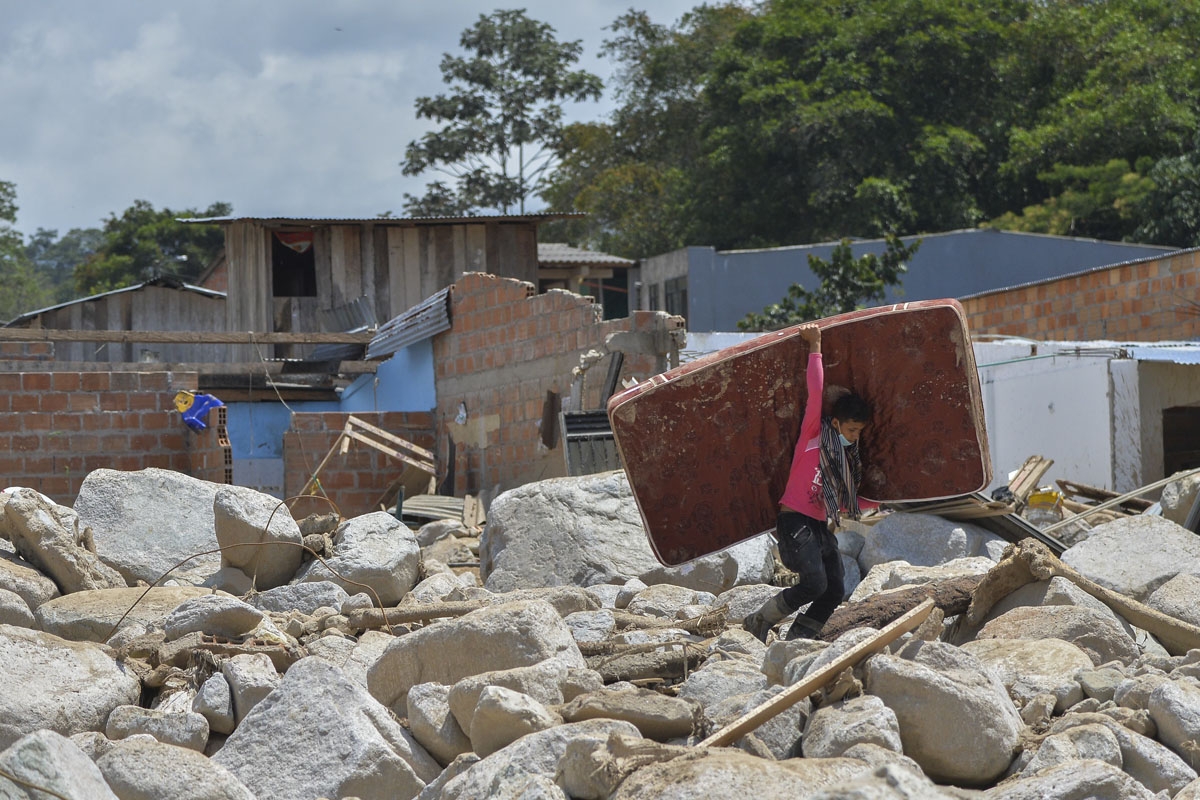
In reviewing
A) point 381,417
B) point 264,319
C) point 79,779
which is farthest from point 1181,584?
point 264,319

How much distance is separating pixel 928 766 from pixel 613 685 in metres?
1.40

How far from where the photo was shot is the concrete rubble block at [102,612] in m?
6.94

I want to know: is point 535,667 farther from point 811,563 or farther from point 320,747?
point 811,563

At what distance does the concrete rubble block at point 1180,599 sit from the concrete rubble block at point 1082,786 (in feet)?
8.54

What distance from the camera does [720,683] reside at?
5172 mm

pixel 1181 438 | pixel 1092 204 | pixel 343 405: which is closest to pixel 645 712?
pixel 1181 438

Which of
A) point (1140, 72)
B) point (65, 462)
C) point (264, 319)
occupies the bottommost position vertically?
point (65, 462)

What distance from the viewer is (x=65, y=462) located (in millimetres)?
11555

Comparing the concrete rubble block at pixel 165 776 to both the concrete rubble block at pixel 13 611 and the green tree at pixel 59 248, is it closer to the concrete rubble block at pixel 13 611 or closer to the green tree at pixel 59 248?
the concrete rubble block at pixel 13 611

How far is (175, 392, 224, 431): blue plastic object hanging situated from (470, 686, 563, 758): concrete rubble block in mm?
7596

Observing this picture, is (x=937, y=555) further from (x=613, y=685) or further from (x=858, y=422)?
(x=613, y=685)

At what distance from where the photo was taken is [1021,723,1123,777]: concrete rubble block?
167 inches

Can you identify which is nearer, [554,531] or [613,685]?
[613,685]

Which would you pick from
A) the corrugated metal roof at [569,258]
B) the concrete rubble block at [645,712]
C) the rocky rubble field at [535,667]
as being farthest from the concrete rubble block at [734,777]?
the corrugated metal roof at [569,258]
